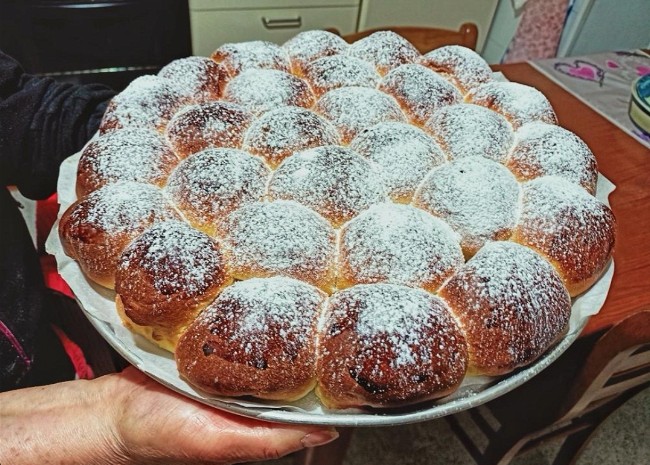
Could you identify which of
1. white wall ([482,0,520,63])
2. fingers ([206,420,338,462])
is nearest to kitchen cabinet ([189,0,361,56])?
white wall ([482,0,520,63])

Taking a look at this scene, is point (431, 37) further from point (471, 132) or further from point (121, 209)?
point (121, 209)

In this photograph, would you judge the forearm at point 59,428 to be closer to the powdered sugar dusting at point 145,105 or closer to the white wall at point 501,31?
the powdered sugar dusting at point 145,105

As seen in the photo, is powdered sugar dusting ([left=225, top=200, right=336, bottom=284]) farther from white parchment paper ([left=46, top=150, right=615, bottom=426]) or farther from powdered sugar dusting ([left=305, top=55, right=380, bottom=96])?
powdered sugar dusting ([left=305, top=55, right=380, bottom=96])

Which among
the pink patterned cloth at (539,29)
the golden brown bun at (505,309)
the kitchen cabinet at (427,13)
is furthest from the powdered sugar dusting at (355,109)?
the pink patterned cloth at (539,29)

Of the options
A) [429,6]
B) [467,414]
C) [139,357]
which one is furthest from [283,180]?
[429,6]

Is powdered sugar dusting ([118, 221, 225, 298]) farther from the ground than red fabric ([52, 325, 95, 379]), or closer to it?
farther from the ground

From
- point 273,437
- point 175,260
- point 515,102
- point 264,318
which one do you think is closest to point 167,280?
point 175,260
